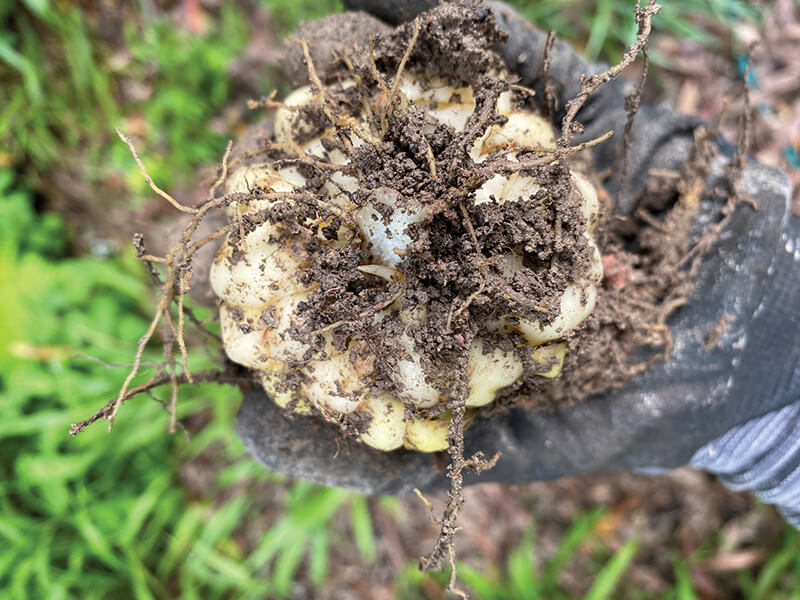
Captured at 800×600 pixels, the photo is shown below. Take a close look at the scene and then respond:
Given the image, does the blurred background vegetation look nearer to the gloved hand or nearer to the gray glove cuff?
the gray glove cuff

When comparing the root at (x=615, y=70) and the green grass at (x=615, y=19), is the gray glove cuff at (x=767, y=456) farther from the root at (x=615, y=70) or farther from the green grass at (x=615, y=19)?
the green grass at (x=615, y=19)

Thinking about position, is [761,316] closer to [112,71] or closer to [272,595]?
[272,595]

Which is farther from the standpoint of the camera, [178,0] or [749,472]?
[178,0]

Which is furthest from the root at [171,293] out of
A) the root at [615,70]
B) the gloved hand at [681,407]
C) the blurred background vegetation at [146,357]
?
the blurred background vegetation at [146,357]

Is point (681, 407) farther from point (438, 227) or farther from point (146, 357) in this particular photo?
point (146, 357)

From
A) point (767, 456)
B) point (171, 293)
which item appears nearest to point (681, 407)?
point (767, 456)

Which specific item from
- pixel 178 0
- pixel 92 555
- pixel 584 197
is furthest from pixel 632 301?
pixel 178 0
